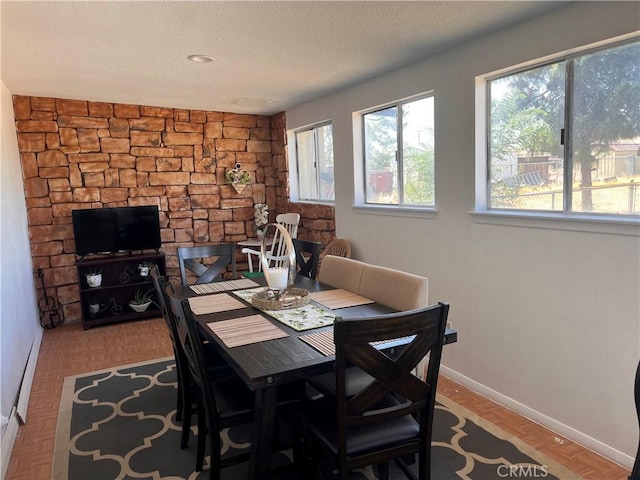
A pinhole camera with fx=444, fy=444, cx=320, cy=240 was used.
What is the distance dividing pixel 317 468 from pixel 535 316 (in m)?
1.55

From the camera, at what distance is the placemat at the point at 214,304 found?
7.69ft

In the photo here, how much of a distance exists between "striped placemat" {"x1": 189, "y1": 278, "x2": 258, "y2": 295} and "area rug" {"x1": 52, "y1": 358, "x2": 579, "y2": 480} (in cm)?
80

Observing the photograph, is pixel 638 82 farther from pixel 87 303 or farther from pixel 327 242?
pixel 87 303

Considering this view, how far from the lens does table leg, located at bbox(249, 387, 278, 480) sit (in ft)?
5.81

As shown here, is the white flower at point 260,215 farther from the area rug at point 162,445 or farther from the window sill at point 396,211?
the area rug at point 162,445

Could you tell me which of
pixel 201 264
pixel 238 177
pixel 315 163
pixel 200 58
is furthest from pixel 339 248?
pixel 200 58

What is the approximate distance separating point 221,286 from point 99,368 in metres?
1.51

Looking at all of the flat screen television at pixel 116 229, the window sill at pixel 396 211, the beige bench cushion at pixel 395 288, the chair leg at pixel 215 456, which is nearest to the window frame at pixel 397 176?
the window sill at pixel 396 211

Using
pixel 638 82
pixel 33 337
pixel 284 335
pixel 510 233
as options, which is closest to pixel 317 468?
pixel 284 335

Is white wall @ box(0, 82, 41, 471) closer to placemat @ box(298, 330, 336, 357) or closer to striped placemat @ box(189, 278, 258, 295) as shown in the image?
striped placemat @ box(189, 278, 258, 295)

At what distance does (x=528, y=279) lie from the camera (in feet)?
8.73

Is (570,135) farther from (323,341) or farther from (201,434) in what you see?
(201,434)

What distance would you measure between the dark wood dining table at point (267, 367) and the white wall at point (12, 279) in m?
1.51

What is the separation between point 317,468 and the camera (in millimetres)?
2021
